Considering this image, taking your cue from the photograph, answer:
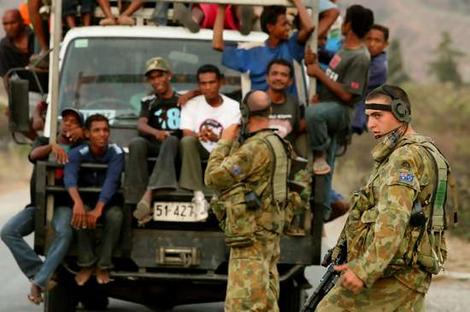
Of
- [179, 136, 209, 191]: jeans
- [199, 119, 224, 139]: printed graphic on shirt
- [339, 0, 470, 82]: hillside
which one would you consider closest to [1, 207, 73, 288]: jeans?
[179, 136, 209, 191]: jeans

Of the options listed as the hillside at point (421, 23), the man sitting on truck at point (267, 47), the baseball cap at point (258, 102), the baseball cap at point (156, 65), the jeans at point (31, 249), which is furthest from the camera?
the hillside at point (421, 23)

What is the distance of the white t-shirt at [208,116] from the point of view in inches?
399

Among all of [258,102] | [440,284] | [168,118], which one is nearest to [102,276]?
[168,118]

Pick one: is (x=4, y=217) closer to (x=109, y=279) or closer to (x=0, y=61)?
(x=0, y=61)

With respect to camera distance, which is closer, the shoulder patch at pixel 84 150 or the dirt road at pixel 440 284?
the shoulder patch at pixel 84 150

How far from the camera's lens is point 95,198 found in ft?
32.4

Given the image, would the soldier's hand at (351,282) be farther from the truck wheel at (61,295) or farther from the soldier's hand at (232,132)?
the truck wheel at (61,295)

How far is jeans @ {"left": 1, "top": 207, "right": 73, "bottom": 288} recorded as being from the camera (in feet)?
31.3

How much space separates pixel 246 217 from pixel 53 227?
175cm

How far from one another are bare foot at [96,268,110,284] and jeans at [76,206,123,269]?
60 mm

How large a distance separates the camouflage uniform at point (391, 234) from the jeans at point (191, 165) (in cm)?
326

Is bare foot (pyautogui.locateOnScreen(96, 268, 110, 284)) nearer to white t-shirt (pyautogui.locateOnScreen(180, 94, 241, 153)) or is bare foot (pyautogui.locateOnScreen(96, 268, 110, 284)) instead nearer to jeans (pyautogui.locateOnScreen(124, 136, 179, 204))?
jeans (pyautogui.locateOnScreen(124, 136, 179, 204))

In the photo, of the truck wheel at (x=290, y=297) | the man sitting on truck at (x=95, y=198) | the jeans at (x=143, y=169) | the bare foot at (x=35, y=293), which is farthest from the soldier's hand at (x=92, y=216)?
the truck wheel at (x=290, y=297)

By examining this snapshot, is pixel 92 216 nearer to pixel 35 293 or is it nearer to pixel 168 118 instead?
pixel 35 293
